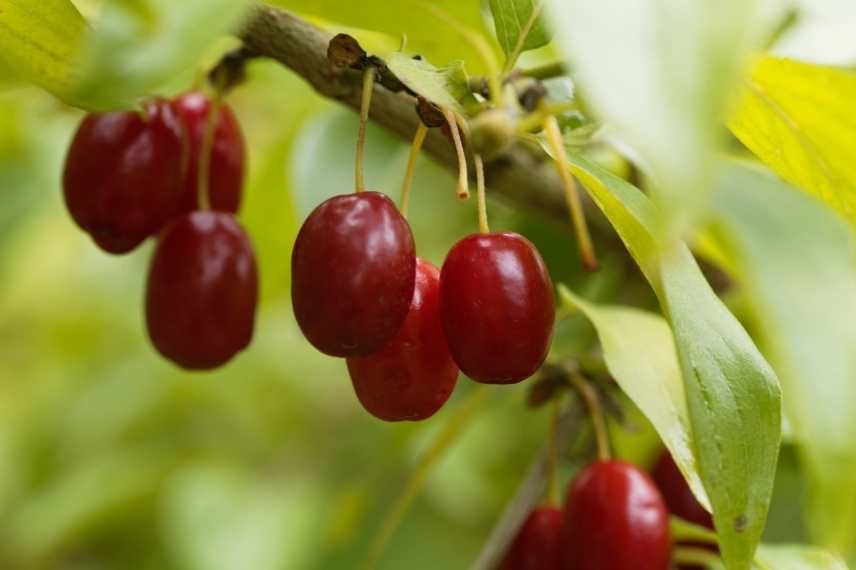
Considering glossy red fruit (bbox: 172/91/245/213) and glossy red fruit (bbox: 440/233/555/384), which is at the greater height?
glossy red fruit (bbox: 440/233/555/384)

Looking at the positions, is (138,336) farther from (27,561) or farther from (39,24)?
(39,24)

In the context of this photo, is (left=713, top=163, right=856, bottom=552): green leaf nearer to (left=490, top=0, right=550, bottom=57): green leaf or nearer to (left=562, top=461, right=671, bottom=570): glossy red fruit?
(left=490, top=0, right=550, bottom=57): green leaf

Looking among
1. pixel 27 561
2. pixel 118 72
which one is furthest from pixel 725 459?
pixel 27 561

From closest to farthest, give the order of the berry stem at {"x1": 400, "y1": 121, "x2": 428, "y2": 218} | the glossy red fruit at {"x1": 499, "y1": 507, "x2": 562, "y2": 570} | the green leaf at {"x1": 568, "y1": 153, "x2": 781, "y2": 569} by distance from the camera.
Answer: the green leaf at {"x1": 568, "y1": 153, "x2": 781, "y2": 569}
the berry stem at {"x1": 400, "y1": 121, "x2": 428, "y2": 218}
the glossy red fruit at {"x1": 499, "y1": 507, "x2": 562, "y2": 570}

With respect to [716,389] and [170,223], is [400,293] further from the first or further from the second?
[170,223]

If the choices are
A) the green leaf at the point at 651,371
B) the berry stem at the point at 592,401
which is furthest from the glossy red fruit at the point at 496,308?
the berry stem at the point at 592,401

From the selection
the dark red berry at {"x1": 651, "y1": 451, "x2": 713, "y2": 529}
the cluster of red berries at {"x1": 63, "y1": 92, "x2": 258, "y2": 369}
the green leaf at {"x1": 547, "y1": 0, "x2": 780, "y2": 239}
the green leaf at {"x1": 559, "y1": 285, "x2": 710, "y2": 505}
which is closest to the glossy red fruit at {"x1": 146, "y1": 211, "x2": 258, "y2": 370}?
the cluster of red berries at {"x1": 63, "y1": 92, "x2": 258, "y2": 369}

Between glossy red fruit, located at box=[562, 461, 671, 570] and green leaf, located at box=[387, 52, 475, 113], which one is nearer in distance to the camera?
green leaf, located at box=[387, 52, 475, 113]

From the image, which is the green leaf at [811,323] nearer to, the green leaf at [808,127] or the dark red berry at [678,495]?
the green leaf at [808,127]

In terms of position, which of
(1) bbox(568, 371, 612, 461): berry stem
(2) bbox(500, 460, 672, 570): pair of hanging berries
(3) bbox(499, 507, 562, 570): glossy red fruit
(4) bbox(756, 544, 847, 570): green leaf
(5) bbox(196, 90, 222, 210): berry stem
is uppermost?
(5) bbox(196, 90, 222, 210): berry stem
